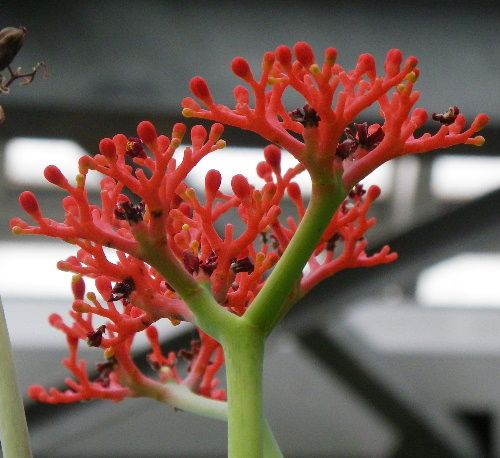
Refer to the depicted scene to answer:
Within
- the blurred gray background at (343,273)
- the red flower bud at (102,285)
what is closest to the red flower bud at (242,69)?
the red flower bud at (102,285)

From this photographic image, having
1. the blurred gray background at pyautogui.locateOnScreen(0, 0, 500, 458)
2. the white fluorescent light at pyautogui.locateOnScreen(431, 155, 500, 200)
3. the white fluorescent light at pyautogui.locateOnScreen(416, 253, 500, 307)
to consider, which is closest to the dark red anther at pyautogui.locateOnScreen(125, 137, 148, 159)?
the blurred gray background at pyautogui.locateOnScreen(0, 0, 500, 458)

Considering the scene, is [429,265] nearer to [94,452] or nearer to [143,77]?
[143,77]

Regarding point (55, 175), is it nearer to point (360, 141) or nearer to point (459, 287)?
point (360, 141)

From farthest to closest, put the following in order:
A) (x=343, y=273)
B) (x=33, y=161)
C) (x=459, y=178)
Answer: (x=459, y=178) < (x=33, y=161) < (x=343, y=273)

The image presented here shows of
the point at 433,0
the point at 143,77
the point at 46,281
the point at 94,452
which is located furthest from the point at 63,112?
the point at 94,452

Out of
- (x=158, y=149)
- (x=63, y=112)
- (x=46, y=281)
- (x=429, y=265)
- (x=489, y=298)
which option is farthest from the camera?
(x=489, y=298)

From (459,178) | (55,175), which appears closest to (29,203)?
(55,175)
